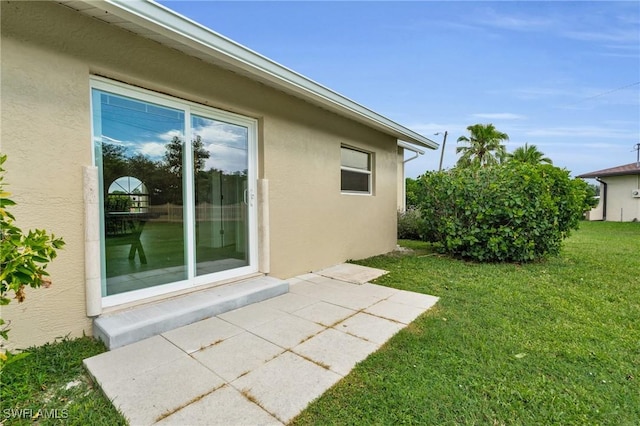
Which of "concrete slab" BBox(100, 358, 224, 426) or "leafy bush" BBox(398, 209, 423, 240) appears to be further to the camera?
"leafy bush" BBox(398, 209, 423, 240)

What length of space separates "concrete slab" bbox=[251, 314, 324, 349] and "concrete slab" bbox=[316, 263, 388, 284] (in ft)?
5.89

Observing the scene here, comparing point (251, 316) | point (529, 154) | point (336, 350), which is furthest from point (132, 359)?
point (529, 154)

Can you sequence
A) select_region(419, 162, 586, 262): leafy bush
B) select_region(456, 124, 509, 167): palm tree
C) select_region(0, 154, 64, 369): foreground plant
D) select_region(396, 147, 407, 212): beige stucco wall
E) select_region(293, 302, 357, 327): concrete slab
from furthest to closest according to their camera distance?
select_region(456, 124, 509, 167): palm tree
select_region(396, 147, 407, 212): beige stucco wall
select_region(419, 162, 586, 262): leafy bush
select_region(293, 302, 357, 327): concrete slab
select_region(0, 154, 64, 369): foreground plant

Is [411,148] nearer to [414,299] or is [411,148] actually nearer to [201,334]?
[414,299]

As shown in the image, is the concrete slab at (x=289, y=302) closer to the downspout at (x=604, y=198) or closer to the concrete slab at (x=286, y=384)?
the concrete slab at (x=286, y=384)

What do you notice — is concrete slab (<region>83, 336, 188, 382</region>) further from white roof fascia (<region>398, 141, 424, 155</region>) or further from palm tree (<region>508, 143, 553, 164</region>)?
palm tree (<region>508, 143, 553, 164</region>)

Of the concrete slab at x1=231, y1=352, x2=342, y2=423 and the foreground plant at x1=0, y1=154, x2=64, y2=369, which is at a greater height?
the foreground plant at x1=0, y1=154, x2=64, y2=369

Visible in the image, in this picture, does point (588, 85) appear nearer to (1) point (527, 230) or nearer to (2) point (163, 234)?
(1) point (527, 230)

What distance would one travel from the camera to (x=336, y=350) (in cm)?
268

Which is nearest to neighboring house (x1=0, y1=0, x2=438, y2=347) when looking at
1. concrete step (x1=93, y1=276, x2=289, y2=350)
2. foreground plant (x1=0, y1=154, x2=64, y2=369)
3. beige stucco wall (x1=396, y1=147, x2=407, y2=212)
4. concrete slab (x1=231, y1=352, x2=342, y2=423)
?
concrete step (x1=93, y1=276, x2=289, y2=350)

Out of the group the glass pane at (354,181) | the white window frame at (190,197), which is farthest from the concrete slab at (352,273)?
the glass pane at (354,181)

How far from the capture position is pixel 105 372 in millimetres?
2271

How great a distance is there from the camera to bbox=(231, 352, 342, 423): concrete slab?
195 centimetres

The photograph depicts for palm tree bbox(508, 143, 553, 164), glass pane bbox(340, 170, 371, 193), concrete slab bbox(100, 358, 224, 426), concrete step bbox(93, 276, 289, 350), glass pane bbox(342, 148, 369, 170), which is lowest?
concrete slab bbox(100, 358, 224, 426)
